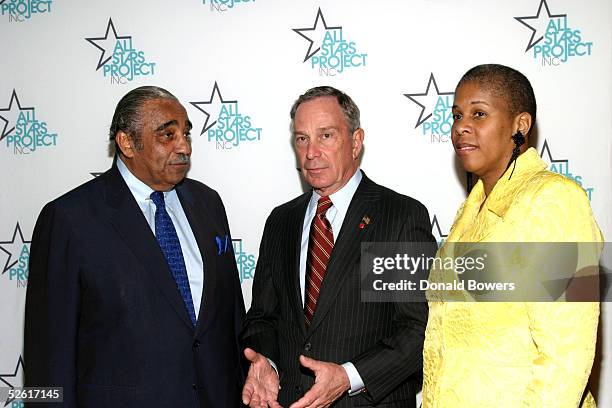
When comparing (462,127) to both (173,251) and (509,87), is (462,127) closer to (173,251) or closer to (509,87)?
(509,87)

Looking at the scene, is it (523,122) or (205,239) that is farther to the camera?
(205,239)

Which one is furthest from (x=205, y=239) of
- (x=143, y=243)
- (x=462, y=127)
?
(x=462, y=127)

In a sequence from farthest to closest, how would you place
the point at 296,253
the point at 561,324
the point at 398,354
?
the point at 296,253, the point at 398,354, the point at 561,324

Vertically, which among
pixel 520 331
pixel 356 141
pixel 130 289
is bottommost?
pixel 520 331

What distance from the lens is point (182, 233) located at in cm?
265

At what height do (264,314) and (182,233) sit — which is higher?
(182,233)

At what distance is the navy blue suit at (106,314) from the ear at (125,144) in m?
0.15

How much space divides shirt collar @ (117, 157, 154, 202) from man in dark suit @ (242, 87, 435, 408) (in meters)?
0.55

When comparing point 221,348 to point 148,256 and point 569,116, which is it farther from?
point 569,116

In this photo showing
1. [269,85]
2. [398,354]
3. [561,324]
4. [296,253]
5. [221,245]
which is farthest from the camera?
[269,85]

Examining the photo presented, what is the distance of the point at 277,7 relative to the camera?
3.31 meters

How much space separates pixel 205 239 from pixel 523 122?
136cm

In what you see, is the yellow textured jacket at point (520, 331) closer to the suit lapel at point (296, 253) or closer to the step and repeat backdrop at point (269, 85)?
the suit lapel at point (296, 253)

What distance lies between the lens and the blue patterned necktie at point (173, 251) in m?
2.52
